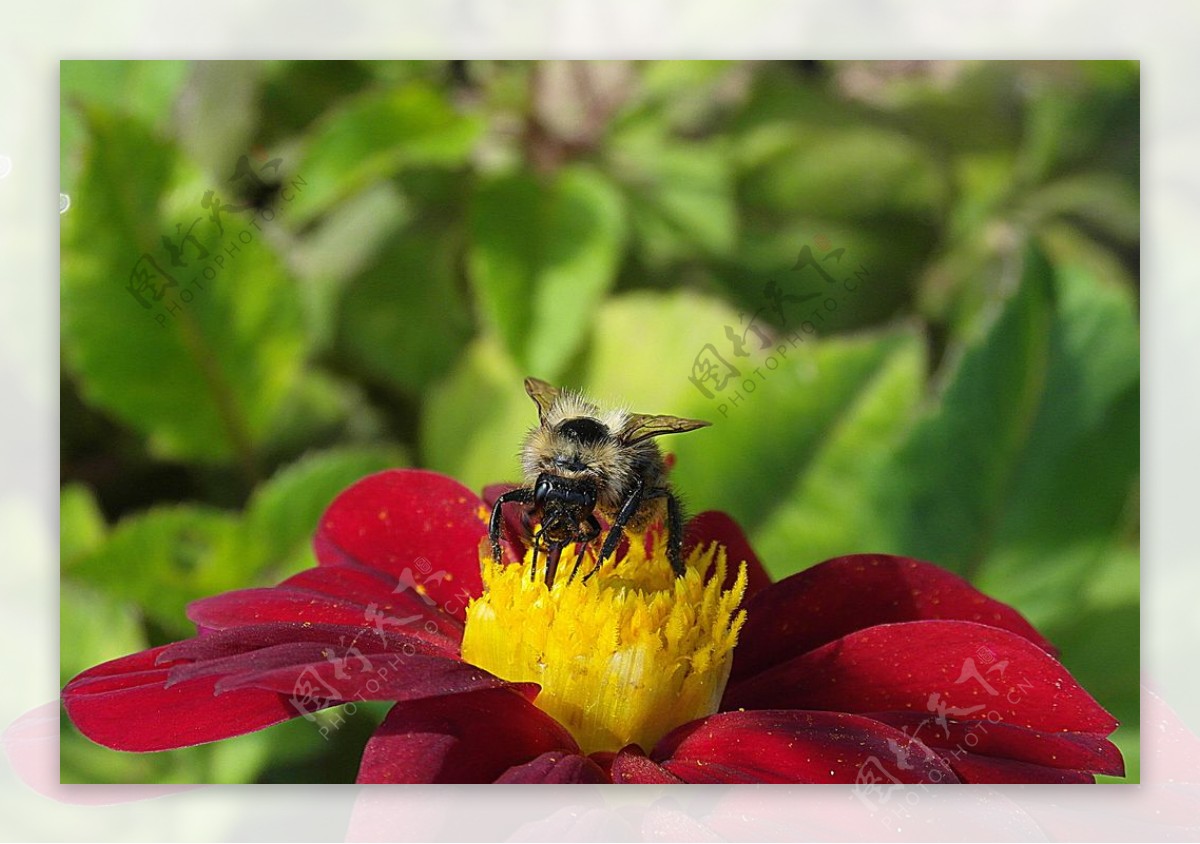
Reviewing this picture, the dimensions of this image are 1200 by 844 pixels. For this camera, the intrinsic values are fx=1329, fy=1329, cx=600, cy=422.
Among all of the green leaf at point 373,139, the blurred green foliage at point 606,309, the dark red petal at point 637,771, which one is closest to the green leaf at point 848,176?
the blurred green foliage at point 606,309

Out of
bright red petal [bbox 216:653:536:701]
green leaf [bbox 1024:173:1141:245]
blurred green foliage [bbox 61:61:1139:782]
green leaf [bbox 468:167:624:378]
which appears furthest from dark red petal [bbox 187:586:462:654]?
green leaf [bbox 1024:173:1141:245]

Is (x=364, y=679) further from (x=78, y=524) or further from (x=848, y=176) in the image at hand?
(x=848, y=176)

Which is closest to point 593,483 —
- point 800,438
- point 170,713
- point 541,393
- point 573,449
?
point 573,449

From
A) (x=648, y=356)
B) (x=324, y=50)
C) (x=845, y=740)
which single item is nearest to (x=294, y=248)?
(x=324, y=50)

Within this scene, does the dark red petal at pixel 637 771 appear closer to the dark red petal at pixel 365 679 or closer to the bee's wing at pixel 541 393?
the dark red petal at pixel 365 679

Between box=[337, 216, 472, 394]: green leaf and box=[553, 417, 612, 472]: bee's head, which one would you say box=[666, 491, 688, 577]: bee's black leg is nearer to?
box=[553, 417, 612, 472]: bee's head

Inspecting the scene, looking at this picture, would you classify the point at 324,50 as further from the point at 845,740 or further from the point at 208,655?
the point at 845,740
